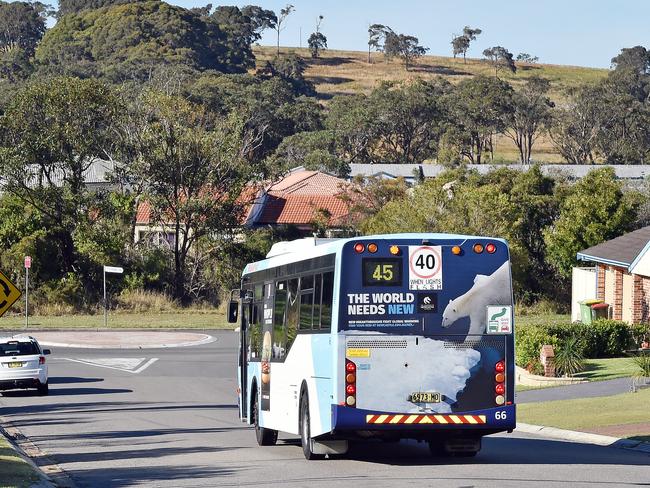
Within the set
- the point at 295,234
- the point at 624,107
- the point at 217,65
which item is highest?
the point at 217,65

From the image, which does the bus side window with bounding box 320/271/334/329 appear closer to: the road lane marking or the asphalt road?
the asphalt road

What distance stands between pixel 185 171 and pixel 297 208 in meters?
16.9

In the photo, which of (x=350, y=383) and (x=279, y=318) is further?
(x=279, y=318)

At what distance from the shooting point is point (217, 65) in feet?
564

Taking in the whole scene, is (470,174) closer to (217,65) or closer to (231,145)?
(231,145)

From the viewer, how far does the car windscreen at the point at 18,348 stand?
30.0 metres

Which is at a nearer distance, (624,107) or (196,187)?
(196,187)

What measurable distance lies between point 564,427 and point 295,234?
2142 inches

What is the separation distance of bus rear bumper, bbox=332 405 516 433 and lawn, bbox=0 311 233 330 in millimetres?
39301

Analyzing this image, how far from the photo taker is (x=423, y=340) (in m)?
15.2

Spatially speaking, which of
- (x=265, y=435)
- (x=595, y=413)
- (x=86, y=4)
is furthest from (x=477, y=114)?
(x=265, y=435)

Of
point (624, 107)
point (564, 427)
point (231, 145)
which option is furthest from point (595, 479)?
point (624, 107)

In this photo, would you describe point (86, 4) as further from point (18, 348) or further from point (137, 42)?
point (18, 348)

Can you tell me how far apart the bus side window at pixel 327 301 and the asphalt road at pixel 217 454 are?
185 centimetres
